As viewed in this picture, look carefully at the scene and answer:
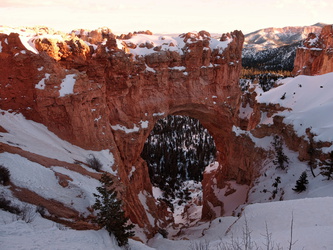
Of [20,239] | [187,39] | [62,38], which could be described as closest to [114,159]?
[62,38]

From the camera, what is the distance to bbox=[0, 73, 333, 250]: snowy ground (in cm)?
801

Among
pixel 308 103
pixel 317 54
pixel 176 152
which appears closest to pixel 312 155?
pixel 308 103

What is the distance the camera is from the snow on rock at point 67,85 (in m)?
19.1

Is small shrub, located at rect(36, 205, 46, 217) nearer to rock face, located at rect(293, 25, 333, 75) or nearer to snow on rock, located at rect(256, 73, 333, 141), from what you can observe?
snow on rock, located at rect(256, 73, 333, 141)

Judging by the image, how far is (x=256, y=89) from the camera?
4003cm

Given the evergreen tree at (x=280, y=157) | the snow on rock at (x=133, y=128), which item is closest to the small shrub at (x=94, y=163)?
the snow on rock at (x=133, y=128)

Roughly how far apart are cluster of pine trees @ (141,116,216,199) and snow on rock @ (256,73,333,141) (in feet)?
86.6

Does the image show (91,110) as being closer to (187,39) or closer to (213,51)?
(187,39)

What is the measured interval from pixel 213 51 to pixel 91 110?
1678cm

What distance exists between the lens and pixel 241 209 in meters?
16.5

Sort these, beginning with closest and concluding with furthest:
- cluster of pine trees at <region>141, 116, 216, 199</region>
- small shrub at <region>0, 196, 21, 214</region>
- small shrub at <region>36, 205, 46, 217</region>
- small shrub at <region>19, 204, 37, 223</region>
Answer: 1. small shrub at <region>19, 204, 37, 223</region>
2. small shrub at <region>0, 196, 21, 214</region>
3. small shrub at <region>36, 205, 46, 217</region>
4. cluster of pine trees at <region>141, 116, 216, 199</region>

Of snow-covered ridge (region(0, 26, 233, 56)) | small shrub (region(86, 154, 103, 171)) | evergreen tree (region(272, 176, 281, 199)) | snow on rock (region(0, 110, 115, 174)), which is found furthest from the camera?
snow-covered ridge (region(0, 26, 233, 56))

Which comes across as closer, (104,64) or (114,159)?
(114,159)

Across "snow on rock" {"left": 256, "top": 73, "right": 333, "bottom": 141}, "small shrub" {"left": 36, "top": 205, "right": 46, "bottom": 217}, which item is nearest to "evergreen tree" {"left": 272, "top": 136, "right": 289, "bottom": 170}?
"snow on rock" {"left": 256, "top": 73, "right": 333, "bottom": 141}
